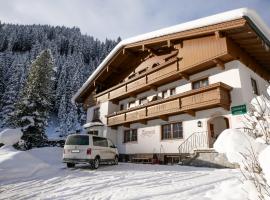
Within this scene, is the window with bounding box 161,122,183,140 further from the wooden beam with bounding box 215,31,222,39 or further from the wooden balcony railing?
the wooden beam with bounding box 215,31,222,39

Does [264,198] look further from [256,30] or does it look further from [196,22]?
[196,22]

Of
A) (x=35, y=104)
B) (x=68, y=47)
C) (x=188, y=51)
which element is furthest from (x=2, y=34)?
(x=188, y=51)

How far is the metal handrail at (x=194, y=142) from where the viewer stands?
54.6 ft

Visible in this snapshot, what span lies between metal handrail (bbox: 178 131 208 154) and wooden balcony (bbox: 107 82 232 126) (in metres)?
1.58

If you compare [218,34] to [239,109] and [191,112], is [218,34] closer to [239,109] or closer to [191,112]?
[239,109]

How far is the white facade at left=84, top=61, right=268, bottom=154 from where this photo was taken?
50.8ft

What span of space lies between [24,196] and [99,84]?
69.8ft

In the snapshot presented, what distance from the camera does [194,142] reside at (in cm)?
1717

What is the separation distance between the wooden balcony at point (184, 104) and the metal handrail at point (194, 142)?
158 centimetres

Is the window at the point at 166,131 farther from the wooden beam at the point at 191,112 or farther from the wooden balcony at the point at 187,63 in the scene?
the wooden balcony at the point at 187,63

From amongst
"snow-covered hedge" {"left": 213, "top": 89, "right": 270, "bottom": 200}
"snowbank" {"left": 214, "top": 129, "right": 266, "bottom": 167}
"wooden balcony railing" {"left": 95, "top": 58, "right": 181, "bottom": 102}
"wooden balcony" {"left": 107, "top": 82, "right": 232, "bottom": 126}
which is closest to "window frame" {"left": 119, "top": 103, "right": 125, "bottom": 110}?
"wooden balcony railing" {"left": 95, "top": 58, "right": 181, "bottom": 102}

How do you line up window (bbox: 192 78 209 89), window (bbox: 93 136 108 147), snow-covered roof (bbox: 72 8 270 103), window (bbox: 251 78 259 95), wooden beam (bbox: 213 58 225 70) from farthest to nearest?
window (bbox: 192 78 209 89)
window (bbox: 251 78 259 95)
wooden beam (bbox: 213 58 225 70)
window (bbox: 93 136 108 147)
snow-covered roof (bbox: 72 8 270 103)

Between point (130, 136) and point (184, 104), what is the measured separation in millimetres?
8207

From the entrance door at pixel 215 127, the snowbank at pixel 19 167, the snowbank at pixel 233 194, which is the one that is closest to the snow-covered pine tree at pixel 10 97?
the snowbank at pixel 19 167
